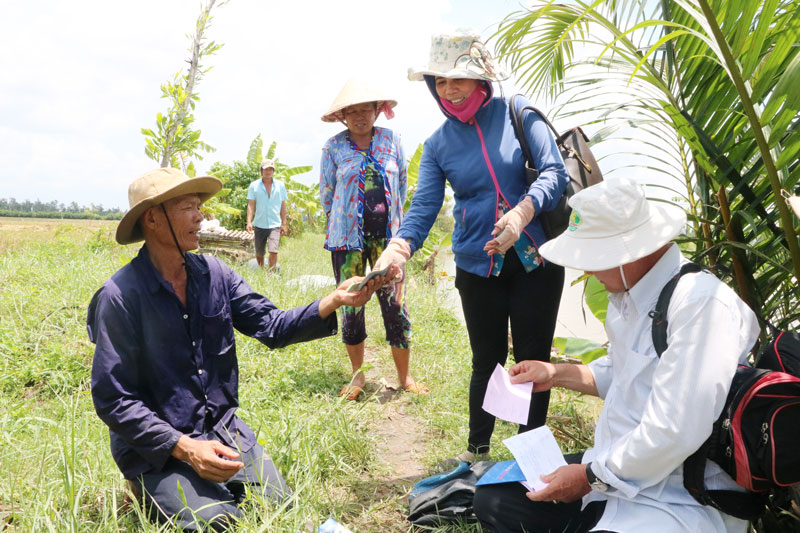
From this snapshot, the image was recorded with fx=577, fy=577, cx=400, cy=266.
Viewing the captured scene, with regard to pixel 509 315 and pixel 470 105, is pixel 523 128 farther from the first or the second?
pixel 509 315

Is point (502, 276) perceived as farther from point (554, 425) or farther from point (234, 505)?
point (234, 505)

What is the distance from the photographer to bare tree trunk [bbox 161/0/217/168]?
7.99 m

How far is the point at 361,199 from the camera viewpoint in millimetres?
4012

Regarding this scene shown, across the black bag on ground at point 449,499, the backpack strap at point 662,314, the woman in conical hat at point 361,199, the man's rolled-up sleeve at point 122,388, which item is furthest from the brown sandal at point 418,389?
the backpack strap at point 662,314

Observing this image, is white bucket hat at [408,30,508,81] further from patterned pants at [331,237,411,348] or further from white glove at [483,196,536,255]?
patterned pants at [331,237,411,348]

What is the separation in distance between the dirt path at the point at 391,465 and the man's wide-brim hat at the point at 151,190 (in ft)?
5.31

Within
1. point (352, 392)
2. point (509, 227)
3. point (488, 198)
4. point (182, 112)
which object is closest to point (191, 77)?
point (182, 112)

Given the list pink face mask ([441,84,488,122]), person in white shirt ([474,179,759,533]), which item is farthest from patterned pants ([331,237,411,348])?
person in white shirt ([474,179,759,533])

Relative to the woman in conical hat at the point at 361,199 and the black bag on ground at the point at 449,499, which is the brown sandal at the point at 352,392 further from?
the black bag on ground at the point at 449,499

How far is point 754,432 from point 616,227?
2.21ft

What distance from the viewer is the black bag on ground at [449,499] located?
2475mm

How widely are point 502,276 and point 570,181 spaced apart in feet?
1.73

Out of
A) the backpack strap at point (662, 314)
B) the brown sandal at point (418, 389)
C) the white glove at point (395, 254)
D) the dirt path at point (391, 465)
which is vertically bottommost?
the dirt path at point (391, 465)

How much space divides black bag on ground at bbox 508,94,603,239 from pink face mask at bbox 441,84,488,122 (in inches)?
5.9
